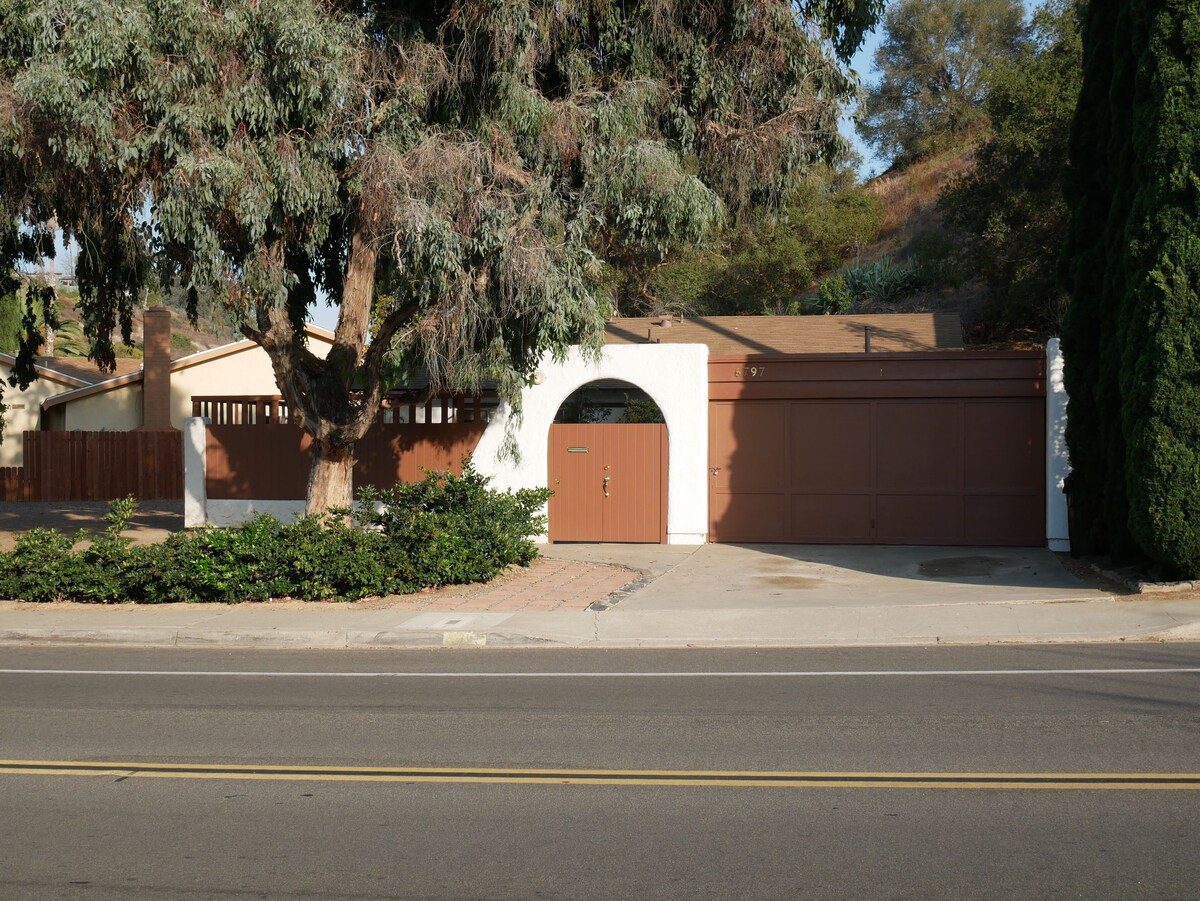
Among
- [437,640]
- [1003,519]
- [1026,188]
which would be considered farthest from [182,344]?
[437,640]

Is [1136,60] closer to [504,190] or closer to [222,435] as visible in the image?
[504,190]

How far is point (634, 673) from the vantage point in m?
10.3

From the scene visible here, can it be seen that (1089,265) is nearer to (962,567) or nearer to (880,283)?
(962,567)

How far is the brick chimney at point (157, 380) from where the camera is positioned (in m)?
35.2

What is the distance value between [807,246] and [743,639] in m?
30.8

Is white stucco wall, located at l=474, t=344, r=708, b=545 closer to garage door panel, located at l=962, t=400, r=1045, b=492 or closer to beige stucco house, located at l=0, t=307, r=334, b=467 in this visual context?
garage door panel, located at l=962, t=400, r=1045, b=492

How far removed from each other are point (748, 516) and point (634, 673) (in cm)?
975

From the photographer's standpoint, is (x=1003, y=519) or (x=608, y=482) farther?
(x=608, y=482)

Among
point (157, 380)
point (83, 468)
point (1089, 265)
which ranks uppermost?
point (1089, 265)

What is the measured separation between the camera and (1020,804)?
6066 mm

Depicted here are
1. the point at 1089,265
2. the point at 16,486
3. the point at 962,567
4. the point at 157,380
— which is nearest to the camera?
the point at 1089,265

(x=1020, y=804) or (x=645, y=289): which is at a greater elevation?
(x=645, y=289)

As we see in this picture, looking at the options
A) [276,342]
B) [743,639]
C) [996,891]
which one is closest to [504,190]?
[276,342]

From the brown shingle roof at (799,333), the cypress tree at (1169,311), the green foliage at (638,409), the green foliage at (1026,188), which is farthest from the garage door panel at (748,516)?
the green foliage at (1026,188)
